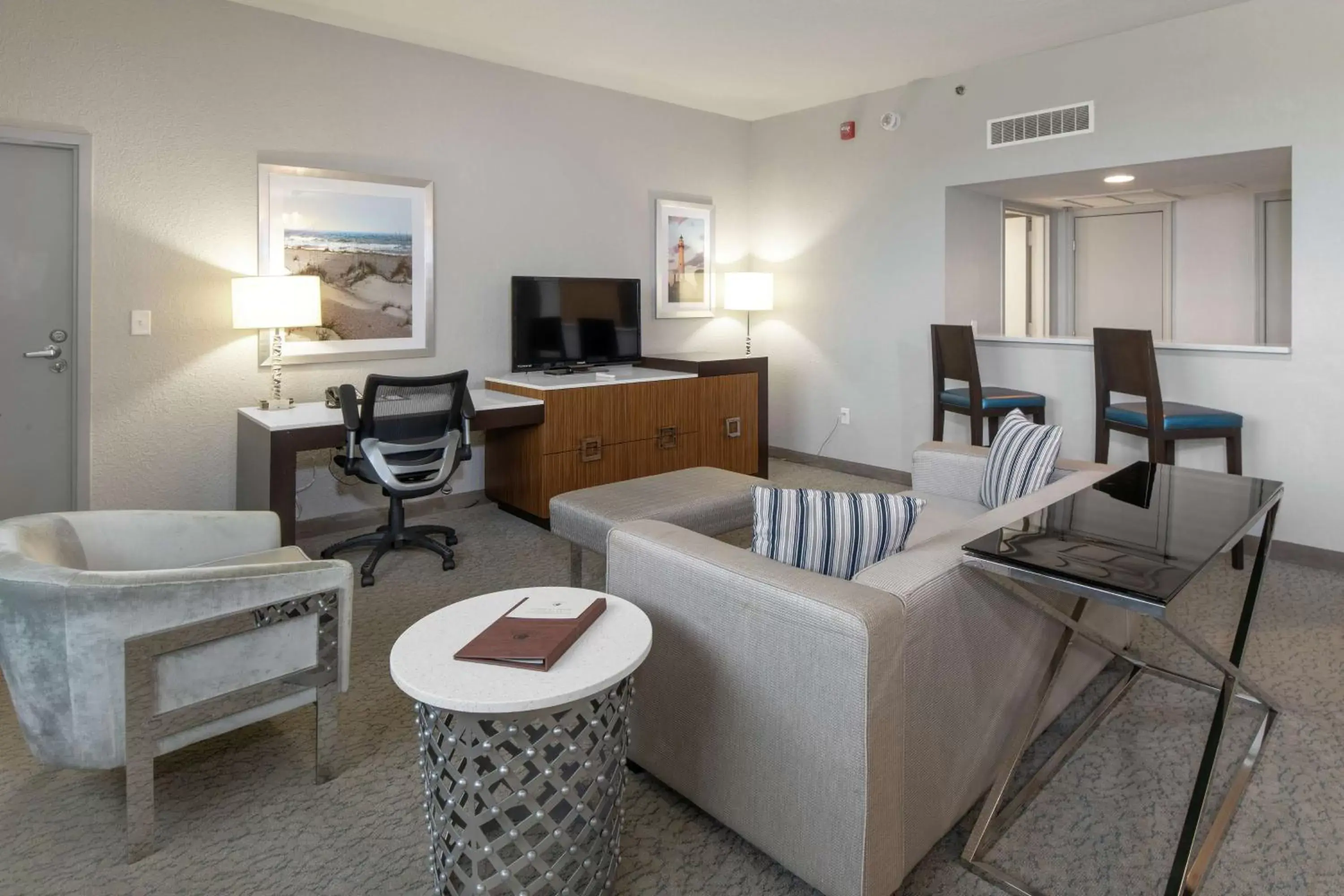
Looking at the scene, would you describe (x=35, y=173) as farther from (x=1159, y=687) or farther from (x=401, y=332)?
(x=1159, y=687)

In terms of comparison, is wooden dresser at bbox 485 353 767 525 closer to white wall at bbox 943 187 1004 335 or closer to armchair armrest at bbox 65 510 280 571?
white wall at bbox 943 187 1004 335

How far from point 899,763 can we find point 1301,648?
2149mm

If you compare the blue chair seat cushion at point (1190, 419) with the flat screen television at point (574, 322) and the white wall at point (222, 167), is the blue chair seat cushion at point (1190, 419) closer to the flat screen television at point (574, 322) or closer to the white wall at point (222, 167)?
the flat screen television at point (574, 322)

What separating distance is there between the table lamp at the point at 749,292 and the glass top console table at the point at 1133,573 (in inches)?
141

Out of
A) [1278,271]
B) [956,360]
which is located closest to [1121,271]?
[1278,271]

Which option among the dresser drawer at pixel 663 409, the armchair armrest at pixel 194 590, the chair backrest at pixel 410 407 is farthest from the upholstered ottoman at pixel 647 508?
the dresser drawer at pixel 663 409

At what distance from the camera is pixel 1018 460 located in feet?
8.85

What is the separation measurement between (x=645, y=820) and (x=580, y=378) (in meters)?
3.08

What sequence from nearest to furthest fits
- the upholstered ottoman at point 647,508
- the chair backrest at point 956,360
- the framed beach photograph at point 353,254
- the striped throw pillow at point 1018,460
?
the striped throw pillow at point 1018,460 < the upholstered ottoman at point 647,508 < the framed beach photograph at point 353,254 < the chair backrest at point 956,360

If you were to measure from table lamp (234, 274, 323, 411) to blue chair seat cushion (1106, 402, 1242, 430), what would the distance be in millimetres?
3758

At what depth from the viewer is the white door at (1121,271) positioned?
619cm

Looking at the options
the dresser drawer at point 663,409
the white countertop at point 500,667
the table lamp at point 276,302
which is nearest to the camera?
the white countertop at point 500,667

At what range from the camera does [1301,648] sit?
9.12 feet

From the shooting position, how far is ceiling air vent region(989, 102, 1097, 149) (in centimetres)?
427
